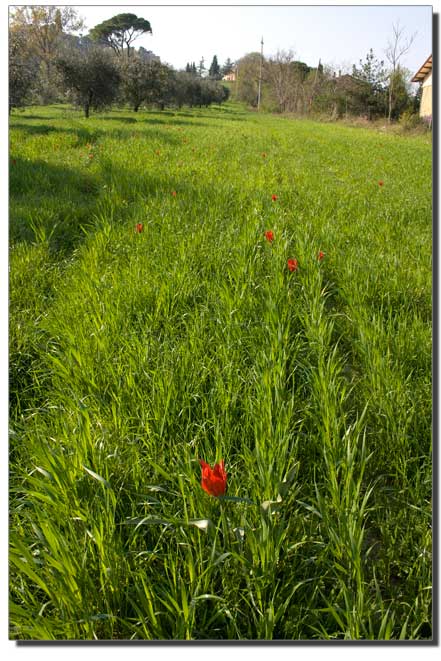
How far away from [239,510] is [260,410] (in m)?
0.41

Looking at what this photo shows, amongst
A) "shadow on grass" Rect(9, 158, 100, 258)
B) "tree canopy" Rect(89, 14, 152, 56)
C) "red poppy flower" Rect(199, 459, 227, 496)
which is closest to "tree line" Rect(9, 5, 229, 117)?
"tree canopy" Rect(89, 14, 152, 56)

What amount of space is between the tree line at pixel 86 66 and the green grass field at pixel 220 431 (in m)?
1.26

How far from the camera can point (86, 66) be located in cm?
2109

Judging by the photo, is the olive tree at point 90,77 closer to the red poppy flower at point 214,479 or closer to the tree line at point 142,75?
the tree line at point 142,75

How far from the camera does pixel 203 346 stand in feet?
7.04

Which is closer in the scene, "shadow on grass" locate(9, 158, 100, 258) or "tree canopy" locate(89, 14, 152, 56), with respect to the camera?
"tree canopy" locate(89, 14, 152, 56)

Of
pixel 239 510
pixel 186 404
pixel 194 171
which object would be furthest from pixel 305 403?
pixel 194 171

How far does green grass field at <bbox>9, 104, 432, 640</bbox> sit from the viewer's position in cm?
109

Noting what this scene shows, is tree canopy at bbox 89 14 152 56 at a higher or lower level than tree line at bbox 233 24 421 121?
lower

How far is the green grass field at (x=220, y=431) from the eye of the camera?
1093mm

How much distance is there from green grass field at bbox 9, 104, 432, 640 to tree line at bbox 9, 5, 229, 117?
4.14ft

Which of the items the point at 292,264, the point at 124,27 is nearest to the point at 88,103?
the point at 124,27

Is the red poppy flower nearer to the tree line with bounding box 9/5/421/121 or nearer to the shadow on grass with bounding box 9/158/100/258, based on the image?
the tree line with bounding box 9/5/421/121

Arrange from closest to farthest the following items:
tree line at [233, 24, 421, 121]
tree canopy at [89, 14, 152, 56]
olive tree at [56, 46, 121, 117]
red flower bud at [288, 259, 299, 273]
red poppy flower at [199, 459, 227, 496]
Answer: red poppy flower at [199, 459, 227, 496] → tree canopy at [89, 14, 152, 56] → red flower bud at [288, 259, 299, 273] → tree line at [233, 24, 421, 121] → olive tree at [56, 46, 121, 117]
